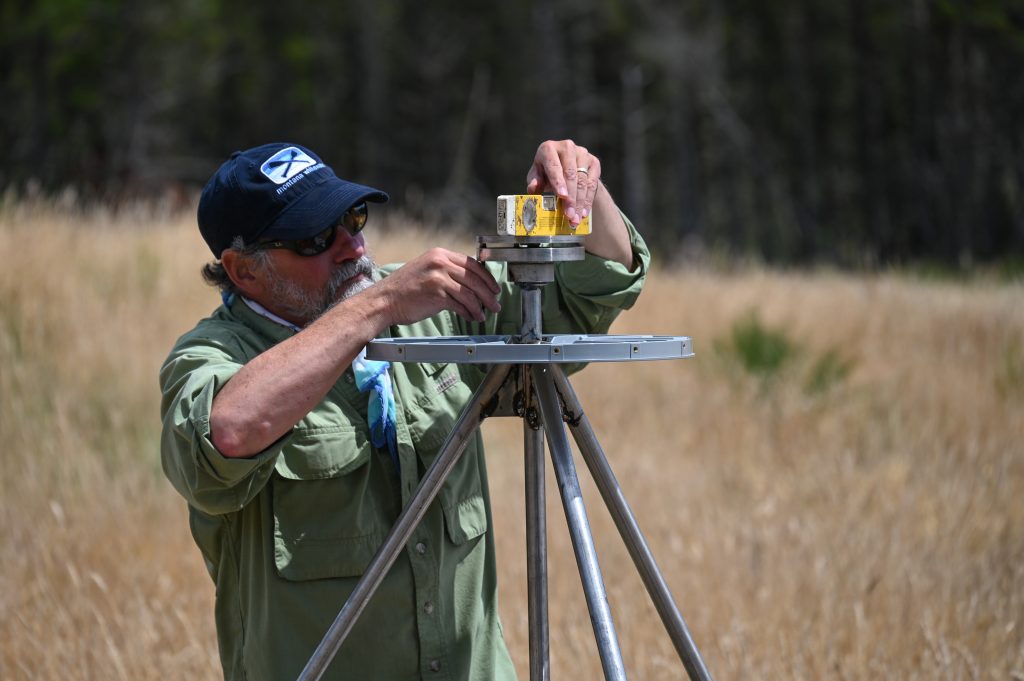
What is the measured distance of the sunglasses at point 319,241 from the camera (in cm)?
242

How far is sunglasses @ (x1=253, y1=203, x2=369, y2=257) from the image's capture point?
2.42 meters

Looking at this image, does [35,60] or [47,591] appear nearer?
[47,591]

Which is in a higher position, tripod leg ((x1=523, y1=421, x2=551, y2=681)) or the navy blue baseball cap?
the navy blue baseball cap

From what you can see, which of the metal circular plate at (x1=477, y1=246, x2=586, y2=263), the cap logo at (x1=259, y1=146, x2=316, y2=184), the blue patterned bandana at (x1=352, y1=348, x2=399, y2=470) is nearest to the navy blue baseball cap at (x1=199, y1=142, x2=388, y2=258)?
the cap logo at (x1=259, y1=146, x2=316, y2=184)

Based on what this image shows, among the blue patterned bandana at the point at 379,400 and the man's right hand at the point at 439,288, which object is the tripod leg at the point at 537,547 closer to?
the man's right hand at the point at 439,288

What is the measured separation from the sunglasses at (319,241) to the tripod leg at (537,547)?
67cm

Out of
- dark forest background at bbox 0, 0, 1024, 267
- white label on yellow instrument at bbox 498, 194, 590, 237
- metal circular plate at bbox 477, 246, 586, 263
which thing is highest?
dark forest background at bbox 0, 0, 1024, 267

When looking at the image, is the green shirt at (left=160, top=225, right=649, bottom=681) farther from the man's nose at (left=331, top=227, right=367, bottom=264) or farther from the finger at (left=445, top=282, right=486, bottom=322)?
the finger at (left=445, top=282, right=486, bottom=322)

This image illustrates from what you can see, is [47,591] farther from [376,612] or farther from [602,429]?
[602,429]

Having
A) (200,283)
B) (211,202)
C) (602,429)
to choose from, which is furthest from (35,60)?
(211,202)

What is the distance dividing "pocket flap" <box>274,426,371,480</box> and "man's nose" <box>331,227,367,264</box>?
379 mm

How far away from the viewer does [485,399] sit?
6.62 ft

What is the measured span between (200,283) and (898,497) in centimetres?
482

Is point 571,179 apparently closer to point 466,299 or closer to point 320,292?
point 466,299
